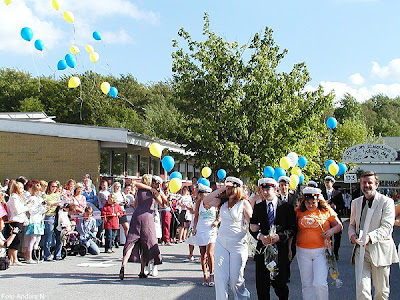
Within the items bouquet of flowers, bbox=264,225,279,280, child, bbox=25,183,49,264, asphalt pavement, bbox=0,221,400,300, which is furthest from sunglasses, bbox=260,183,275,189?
child, bbox=25,183,49,264

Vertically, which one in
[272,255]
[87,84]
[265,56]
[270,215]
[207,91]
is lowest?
[272,255]

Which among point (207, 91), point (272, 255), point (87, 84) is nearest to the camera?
point (272, 255)

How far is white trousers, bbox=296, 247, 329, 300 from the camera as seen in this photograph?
22.9 ft

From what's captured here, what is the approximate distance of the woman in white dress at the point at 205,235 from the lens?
389 inches

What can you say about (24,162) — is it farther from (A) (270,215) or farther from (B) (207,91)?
(A) (270,215)

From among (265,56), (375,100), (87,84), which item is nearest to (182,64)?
(265,56)

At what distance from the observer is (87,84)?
5400 cm

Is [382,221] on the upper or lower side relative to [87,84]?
lower

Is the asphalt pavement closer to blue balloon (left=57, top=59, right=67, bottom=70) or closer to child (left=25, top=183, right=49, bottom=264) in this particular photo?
child (left=25, top=183, right=49, bottom=264)

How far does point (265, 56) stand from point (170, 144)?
624 centimetres

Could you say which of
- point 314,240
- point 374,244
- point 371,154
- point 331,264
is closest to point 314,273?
point 331,264

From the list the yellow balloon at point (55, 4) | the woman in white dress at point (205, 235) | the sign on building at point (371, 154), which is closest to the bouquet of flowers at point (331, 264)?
the woman in white dress at point (205, 235)

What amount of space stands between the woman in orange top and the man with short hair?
390 millimetres

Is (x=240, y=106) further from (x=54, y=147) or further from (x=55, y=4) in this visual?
(x=55, y=4)
